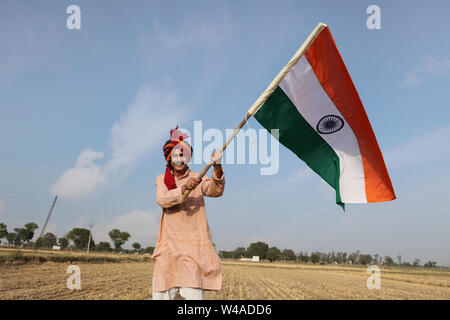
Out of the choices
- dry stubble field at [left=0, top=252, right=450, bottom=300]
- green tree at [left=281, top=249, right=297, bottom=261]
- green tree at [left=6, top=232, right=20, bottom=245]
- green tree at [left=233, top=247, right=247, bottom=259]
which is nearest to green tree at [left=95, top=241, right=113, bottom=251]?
green tree at [left=6, top=232, right=20, bottom=245]

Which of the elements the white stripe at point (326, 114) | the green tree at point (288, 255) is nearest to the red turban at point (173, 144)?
the white stripe at point (326, 114)

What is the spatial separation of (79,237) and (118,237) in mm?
13711

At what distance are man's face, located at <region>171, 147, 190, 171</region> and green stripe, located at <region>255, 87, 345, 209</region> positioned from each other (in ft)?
5.72

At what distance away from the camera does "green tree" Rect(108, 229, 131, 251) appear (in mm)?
118500

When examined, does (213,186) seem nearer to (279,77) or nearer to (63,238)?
(279,77)

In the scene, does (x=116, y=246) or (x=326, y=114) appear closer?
(x=326, y=114)

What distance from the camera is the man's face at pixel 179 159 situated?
3.64m

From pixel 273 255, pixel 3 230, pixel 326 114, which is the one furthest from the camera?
pixel 273 255

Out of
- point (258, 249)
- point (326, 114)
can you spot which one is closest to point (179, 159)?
point (326, 114)

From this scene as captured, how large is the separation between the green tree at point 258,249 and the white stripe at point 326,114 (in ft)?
503

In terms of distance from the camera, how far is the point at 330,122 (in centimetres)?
511

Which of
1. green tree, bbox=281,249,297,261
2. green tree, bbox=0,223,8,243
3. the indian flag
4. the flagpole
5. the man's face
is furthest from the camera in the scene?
green tree, bbox=281,249,297,261

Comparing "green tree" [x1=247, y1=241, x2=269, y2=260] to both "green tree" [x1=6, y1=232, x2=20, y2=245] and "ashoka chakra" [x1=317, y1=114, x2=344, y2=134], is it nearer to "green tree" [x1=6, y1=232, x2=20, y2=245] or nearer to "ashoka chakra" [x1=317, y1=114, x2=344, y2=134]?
"green tree" [x1=6, y1=232, x2=20, y2=245]
